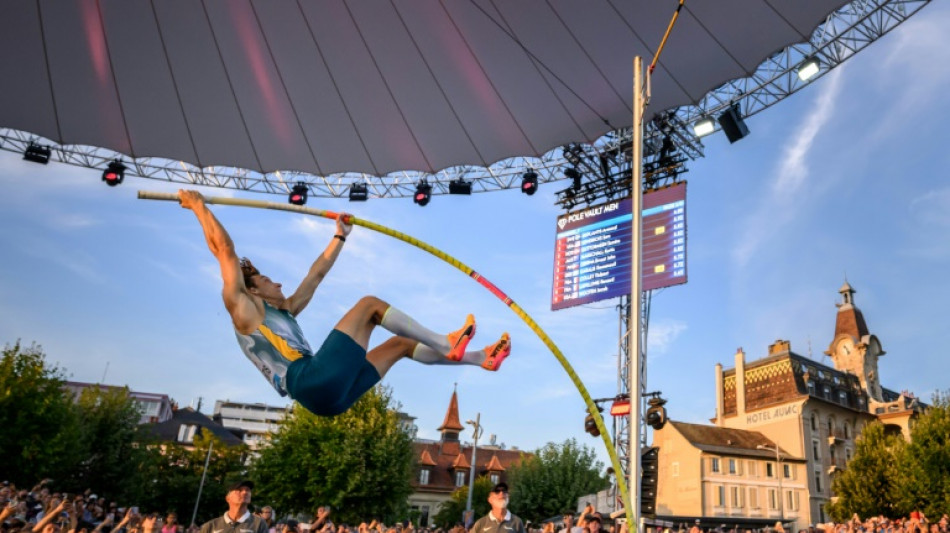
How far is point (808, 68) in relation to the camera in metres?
17.7

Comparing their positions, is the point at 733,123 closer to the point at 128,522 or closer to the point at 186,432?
the point at 128,522

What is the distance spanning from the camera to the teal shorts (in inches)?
225

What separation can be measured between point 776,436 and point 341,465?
4635 centimetres

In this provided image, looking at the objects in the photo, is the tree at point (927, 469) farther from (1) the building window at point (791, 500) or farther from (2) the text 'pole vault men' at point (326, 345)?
(2) the text 'pole vault men' at point (326, 345)

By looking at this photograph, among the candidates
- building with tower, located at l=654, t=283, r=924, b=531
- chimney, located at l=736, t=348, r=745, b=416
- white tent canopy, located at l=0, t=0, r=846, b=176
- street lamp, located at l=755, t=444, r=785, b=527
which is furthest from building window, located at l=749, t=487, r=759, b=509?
white tent canopy, located at l=0, t=0, r=846, b=176

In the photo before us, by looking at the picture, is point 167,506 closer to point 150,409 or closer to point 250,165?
point 250,165

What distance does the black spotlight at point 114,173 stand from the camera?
2147 cm

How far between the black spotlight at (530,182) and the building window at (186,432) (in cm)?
6916

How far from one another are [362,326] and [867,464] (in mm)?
42250

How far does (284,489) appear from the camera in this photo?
118 ft

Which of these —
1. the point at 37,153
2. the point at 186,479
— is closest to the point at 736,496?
the point at 186,479

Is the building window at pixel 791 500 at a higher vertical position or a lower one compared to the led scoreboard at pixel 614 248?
lower

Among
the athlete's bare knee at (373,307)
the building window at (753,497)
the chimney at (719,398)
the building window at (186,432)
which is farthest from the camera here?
A: the building window at (186,432)

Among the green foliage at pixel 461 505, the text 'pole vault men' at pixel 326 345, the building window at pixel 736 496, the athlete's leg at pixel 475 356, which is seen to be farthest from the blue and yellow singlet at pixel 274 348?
the green foliage at pixel 461 505
